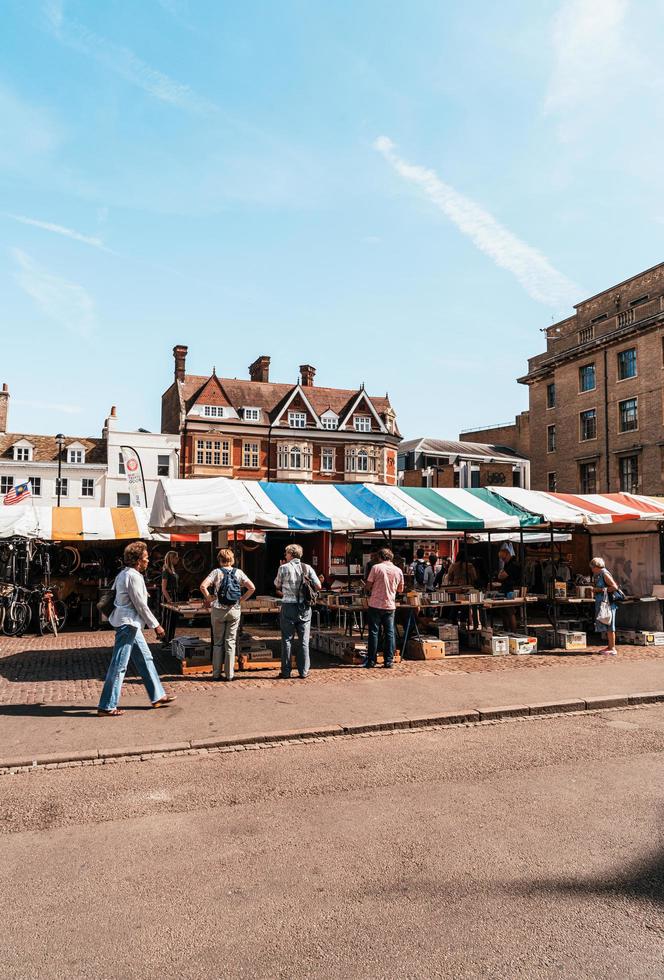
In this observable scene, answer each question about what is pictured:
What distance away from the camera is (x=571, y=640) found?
1471 cm

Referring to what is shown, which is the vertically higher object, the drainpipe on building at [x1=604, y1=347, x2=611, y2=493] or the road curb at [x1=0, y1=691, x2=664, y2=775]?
the drainpipe on building at [x1=604, y1=347, x2=611, y2=493]

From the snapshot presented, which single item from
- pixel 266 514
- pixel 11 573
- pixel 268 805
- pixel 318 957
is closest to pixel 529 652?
pixel 266 514

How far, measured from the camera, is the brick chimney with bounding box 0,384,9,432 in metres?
52.4

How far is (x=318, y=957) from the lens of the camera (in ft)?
11.6

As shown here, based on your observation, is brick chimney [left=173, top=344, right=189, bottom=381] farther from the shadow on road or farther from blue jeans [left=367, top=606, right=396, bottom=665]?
the shadow on road

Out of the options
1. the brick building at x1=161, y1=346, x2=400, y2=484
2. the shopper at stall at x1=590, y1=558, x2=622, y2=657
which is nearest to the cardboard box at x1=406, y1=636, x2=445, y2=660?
the shopper at stall at x1=590, y1=558, x2=622, y2=657

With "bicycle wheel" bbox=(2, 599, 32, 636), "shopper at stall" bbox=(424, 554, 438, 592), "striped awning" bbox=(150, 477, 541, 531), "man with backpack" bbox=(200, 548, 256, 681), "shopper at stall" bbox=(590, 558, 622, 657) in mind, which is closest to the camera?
"man with backpack" bbox=(200, 548, 256, 681)

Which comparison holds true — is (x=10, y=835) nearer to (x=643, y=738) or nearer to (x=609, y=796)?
(x=609, y=796)

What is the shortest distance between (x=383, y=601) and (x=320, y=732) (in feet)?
14.2

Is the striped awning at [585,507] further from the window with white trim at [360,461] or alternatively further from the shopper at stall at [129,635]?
the window with white trim at [360,461]

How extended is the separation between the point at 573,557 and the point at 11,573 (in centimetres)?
1503

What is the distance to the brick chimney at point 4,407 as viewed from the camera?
52.4 metres

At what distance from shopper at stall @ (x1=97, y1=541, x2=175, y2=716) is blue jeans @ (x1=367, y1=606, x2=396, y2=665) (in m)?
4.38

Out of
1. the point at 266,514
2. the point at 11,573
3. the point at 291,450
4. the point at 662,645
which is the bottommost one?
the point at 662,645
